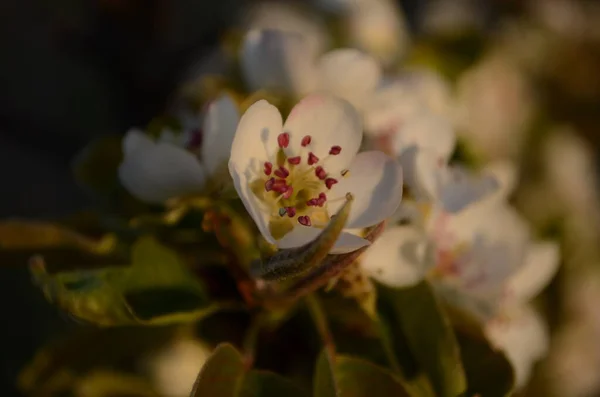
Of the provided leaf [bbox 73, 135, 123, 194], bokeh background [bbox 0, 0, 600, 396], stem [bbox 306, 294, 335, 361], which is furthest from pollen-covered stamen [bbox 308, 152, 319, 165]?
bokeh background [bbox 0, 0, 600, 396]

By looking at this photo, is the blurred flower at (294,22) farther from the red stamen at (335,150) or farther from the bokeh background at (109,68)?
the red stamen at (335,150)

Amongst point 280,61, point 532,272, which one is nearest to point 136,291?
point 280,61

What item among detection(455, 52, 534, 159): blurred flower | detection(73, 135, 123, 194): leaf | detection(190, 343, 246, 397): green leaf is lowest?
detection(190, 343, 246, 397): green leaf

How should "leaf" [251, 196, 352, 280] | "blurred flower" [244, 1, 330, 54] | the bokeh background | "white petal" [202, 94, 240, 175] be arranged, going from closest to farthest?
"leaf" [251, 196, 352, 280], "white petal" [202, 94, 240, 175], "blurred flower" [244, 1, 330, 54], the bokeh background

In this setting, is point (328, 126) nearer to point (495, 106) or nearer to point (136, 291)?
point (136, 291)

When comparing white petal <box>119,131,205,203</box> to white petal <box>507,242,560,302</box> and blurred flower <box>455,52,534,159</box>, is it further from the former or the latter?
blurred flower <box>455,52,534,159</box>

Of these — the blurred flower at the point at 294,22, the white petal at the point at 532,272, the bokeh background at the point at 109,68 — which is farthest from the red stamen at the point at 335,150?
the bokeh background at the point at 109,68
